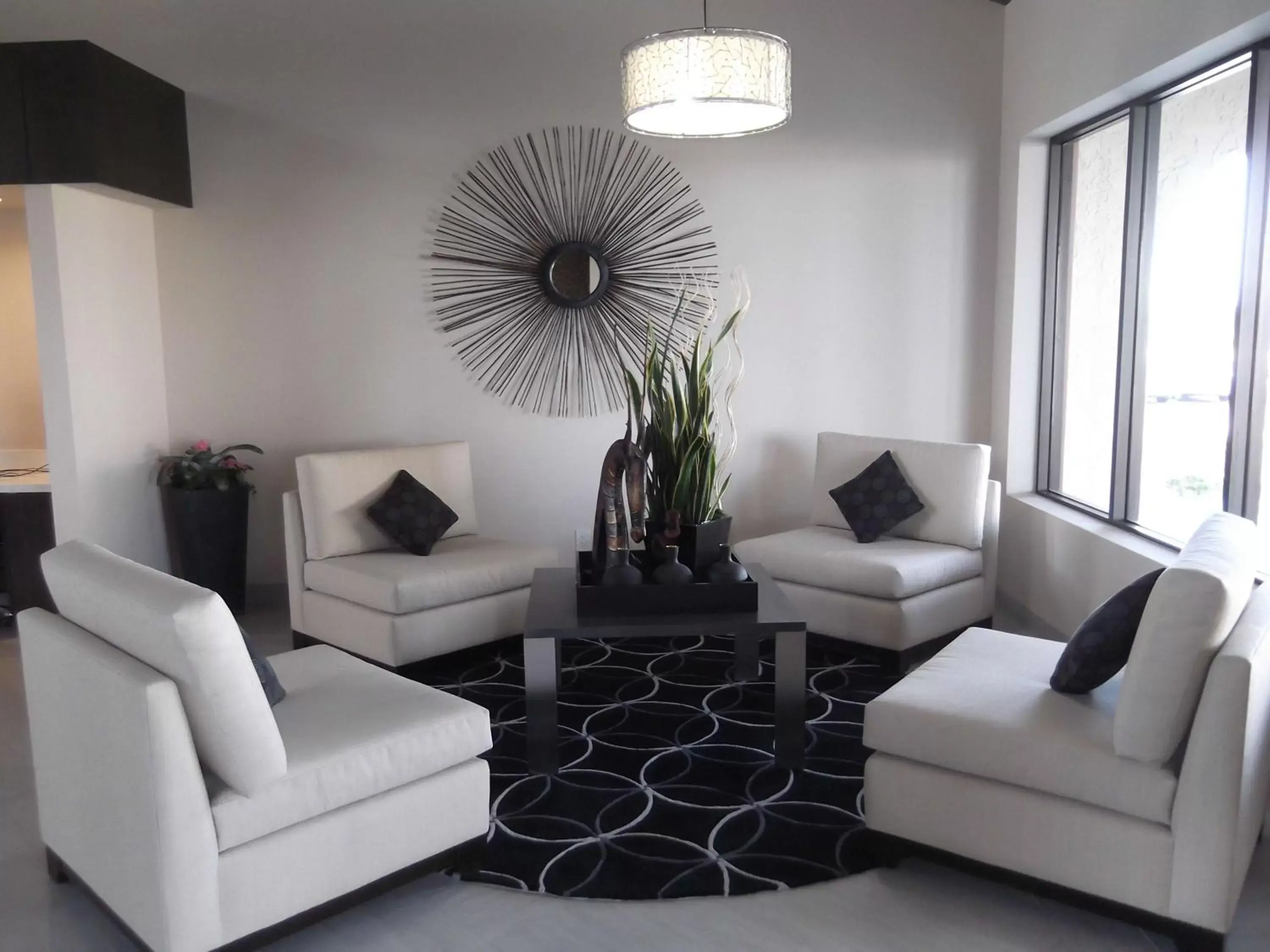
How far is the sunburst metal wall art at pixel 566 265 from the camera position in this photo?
491 centimetres

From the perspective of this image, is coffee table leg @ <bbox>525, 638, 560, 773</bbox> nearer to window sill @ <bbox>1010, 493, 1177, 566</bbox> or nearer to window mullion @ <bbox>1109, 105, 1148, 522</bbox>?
window sill @ <bbox>1010, 493, 1177, 566</bbox>

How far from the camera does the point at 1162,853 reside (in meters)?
2.12

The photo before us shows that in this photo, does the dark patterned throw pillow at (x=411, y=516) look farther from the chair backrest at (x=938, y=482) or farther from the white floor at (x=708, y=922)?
the white floor at (x=708, y=922)

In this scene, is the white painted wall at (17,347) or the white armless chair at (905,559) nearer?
the white armless chair at (905,559)

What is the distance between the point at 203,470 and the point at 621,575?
2399 mm

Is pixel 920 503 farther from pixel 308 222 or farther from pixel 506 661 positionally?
pixel 308 222

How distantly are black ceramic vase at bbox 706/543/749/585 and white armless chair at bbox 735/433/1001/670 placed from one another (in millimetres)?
610

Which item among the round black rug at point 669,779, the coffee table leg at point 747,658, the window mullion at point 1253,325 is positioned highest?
the window mullion at point 1253,325

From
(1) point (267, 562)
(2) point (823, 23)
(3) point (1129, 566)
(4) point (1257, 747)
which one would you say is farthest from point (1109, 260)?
(1) point (267, 562)

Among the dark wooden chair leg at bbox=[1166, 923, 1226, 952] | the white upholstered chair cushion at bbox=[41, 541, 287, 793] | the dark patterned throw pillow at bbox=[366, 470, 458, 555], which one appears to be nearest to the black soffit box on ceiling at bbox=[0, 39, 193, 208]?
the dark patterned throw pillow at bbox=[366, 470, 458, 555]

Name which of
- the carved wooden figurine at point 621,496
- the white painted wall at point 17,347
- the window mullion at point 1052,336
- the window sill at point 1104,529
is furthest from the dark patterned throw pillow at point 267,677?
the window mullion at point 1052,336

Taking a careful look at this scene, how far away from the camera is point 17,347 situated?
16.8 feet

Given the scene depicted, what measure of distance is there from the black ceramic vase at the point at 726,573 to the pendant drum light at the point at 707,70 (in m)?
1.40

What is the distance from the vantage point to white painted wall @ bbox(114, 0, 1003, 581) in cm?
480
